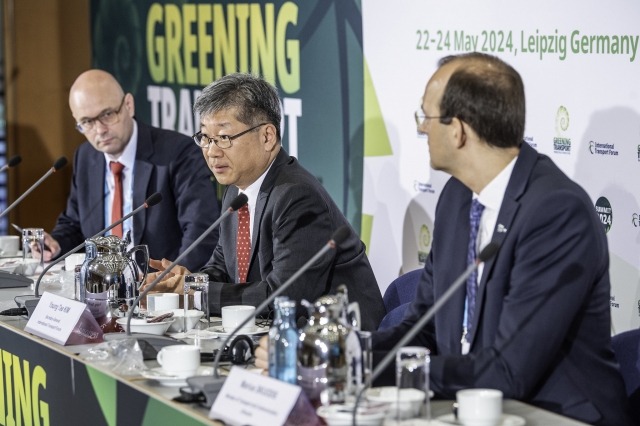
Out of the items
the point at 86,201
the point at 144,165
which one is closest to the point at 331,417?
the point at 144,165

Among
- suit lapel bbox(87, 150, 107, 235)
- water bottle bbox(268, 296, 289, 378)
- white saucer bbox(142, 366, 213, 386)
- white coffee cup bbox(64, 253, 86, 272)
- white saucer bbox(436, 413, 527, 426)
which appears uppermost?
suit lapel bbox(87, 150, 107, 235)

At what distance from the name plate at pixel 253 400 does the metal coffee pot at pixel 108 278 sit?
0.95 meters

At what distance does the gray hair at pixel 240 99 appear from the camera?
304 cm

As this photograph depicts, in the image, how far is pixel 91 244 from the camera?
2771 mm

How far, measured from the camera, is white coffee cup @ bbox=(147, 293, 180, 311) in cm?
279

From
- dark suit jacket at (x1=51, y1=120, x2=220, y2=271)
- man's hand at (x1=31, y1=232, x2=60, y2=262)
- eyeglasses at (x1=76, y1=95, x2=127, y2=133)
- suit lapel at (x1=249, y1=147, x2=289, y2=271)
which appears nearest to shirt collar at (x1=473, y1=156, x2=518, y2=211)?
suit lapel at (x1=249, y1=147, x2=289, y2=271)

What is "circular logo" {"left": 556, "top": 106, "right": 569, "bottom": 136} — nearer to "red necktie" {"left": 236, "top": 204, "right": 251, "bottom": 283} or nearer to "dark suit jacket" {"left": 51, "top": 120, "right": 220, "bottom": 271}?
"red necktie" {"left": 236, "top": 204, "right": 251, "bottom": 283}

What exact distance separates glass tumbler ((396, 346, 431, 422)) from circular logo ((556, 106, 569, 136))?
180 cm

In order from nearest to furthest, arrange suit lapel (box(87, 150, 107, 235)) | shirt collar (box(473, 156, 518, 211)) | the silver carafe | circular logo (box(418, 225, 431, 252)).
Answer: the silver carafe
shirt collar (box(473, 156, 518, 211))
circular logo (box(418, 225, 431, 252))
suit lapel (box(87, 150, 107, 235))

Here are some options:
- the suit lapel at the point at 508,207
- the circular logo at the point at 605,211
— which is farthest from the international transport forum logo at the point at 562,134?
the suit lapel at the point at 508,207

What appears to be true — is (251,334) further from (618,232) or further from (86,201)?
(86,201)

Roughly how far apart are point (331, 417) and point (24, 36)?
536 cm

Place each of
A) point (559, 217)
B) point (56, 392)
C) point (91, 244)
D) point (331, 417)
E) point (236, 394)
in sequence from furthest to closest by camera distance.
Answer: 1. point (91, 244)
2. point (56, 392)
3. point (559, 217)
4. point (236, 394)
5. point (331, 417)

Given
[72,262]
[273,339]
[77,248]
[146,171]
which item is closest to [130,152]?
[146,171]
